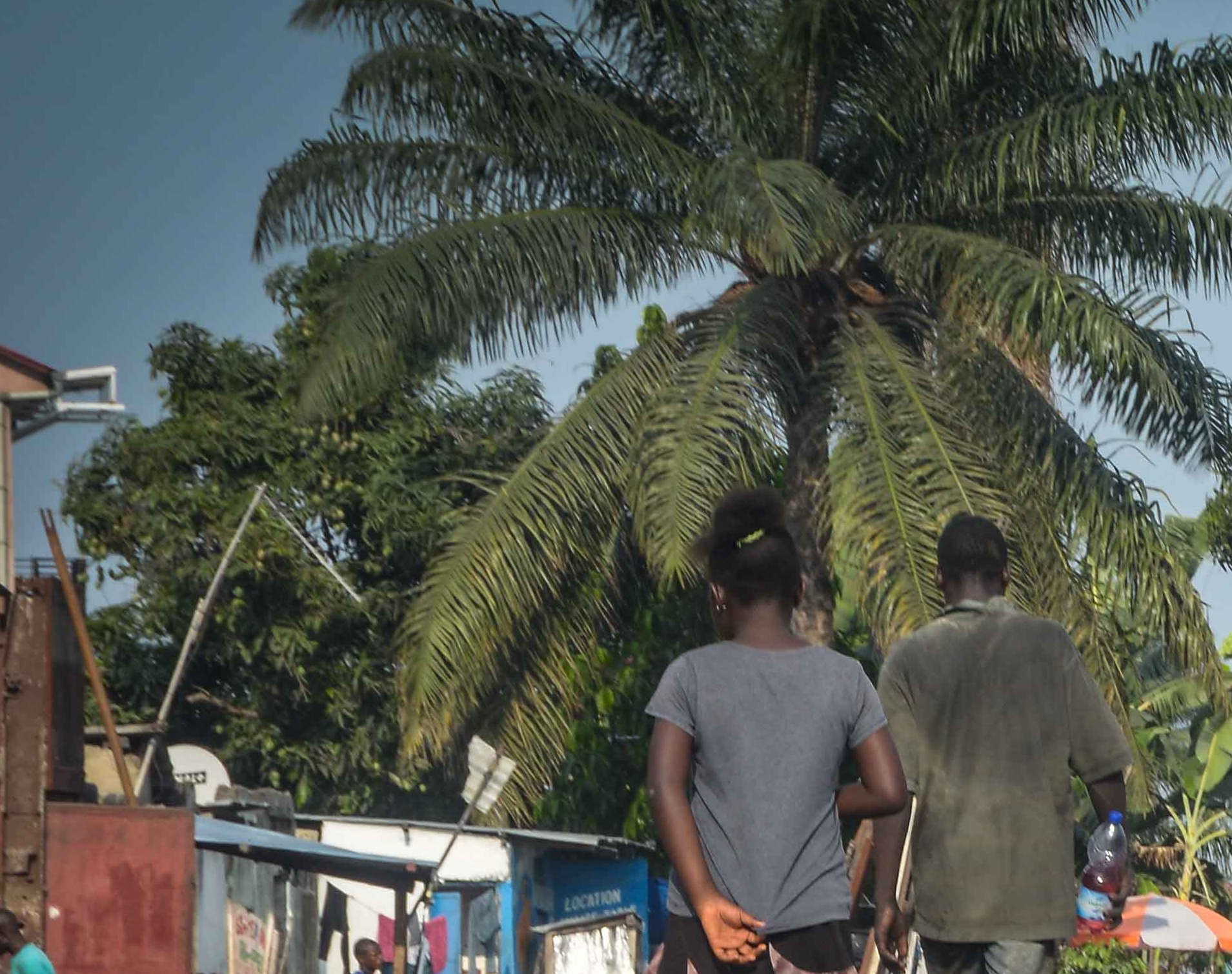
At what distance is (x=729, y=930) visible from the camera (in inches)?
137

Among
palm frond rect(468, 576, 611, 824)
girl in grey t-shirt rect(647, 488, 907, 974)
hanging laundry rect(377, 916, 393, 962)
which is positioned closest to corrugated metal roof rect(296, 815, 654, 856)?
hanging laundry rect(377, 916, 393, 962)

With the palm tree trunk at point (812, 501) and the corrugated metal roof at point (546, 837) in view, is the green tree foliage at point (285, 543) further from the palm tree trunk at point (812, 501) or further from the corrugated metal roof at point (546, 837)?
the palm tree trunk at point (812, 501)

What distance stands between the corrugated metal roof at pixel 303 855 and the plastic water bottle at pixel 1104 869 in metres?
9.36

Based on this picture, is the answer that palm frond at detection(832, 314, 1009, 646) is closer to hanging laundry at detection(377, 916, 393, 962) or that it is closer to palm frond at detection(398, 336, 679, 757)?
palm frond at detection(398, 336, 679, 757)

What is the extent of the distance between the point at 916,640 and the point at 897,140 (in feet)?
31.3

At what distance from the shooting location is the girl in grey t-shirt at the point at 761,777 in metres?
3.59

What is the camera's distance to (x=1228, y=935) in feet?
56.7

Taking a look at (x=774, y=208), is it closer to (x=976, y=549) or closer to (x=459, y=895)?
(x=976, y=549)

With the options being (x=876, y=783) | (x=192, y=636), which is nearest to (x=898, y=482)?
(x=876, y=783)

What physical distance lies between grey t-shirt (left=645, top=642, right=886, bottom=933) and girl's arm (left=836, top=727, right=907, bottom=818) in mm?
94

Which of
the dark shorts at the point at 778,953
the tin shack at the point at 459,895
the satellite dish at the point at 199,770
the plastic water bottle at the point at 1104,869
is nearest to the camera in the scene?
the dark shorts at the point at 778,953

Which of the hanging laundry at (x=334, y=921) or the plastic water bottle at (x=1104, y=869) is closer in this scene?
the plastic water bottle at (x=1104, y=869)

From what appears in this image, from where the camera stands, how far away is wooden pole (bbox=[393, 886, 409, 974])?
1444 cm

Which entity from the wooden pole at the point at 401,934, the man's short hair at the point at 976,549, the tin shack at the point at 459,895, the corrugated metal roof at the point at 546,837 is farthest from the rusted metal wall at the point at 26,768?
the man's short hair at the point at 976,549
